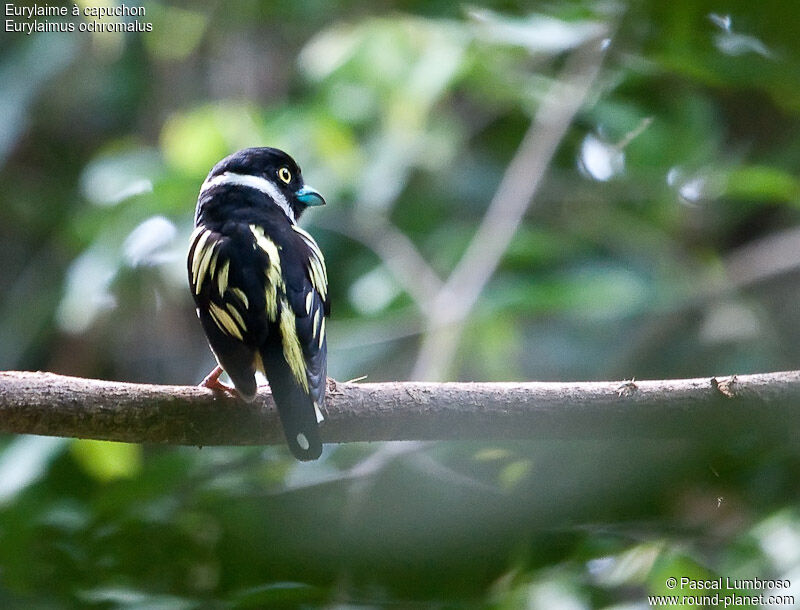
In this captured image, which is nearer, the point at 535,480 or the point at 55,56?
the point at 535,480

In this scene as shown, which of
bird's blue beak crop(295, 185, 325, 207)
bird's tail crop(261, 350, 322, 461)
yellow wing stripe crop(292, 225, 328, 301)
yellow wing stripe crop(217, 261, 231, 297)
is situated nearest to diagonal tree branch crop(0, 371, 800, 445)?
bird's tail crop(261, 350, 322, 461)

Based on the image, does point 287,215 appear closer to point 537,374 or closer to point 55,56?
point 537,374

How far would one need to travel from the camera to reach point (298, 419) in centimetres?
247

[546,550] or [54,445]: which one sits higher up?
[546,550]

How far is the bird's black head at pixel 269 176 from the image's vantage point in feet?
12.5

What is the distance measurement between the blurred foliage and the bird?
0.53 metres

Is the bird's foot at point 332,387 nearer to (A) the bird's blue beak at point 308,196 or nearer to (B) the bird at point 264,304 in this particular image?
(B) the bird at point 264,304

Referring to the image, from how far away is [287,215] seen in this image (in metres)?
3.85

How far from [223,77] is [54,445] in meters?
3.96

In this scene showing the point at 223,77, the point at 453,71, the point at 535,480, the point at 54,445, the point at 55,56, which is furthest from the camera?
the point at 223,77

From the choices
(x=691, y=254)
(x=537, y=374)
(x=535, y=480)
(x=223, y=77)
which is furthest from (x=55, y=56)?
(x=535, y=480)

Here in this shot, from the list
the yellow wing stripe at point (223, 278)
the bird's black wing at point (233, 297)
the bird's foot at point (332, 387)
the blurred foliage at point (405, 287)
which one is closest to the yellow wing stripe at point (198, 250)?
the bird's black wing at point (233, 297)

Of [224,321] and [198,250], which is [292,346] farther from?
[198,250]

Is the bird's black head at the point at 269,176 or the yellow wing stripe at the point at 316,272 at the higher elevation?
the yellow wing stripe at the point at 316,272
